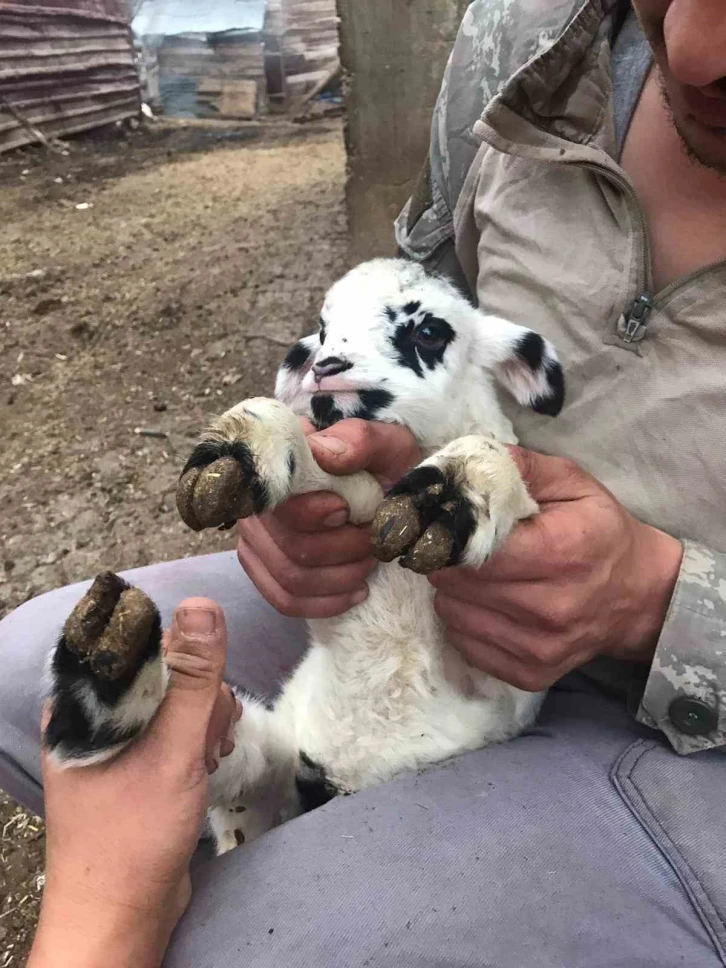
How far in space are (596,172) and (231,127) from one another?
852cm

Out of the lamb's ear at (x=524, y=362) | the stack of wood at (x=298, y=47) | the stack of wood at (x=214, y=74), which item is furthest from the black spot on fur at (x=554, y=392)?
the stack of wood at (x=214, y=74)

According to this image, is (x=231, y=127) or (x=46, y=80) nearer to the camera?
(x=46, y=80)

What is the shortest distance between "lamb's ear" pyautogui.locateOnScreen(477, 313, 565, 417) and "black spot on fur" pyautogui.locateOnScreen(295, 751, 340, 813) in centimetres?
79

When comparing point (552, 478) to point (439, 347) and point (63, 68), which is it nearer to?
point (439, 347)

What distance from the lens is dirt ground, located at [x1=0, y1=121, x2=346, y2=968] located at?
8.98 feet

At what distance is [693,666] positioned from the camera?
120cm

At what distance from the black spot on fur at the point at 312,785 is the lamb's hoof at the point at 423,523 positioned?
0.62m

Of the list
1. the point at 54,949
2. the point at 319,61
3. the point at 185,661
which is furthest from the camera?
the point at 319,61

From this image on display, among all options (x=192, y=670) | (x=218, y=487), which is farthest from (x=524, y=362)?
(x=192, y=670)

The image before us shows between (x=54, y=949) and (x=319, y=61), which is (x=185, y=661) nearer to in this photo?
(x=54, y=949)

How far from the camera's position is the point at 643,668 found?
4.56ft

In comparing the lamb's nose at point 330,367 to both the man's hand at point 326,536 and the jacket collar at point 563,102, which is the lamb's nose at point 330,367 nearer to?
the man's hand at point 326,536

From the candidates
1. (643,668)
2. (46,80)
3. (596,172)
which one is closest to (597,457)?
(643,668)

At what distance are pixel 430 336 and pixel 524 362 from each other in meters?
0.18
